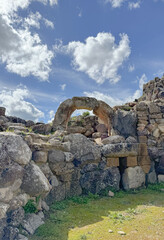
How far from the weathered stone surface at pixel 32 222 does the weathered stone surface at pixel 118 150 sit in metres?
2.97

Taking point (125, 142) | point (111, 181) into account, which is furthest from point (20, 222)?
point (125, 142)

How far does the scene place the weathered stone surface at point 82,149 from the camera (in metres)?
5.55

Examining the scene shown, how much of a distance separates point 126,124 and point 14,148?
5275mm

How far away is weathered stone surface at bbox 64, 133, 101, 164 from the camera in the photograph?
555 centimetres

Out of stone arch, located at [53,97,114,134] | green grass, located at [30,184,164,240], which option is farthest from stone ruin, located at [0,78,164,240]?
green grass, located at [30,184,164,240]

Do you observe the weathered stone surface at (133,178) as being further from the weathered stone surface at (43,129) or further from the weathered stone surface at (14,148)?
the weathered stone surface at (43,129)

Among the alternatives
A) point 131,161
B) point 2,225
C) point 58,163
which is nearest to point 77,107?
point 131,161

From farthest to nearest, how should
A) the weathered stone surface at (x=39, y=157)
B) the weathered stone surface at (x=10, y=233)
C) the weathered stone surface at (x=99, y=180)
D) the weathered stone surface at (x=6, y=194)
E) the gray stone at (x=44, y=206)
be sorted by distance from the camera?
the weathered stone surface at (x=99, y=180)
the weathered stone surface at (x=39, y=157)
the gray stone at (x=44, y=206)
the weathered stone surface at (x=6, y=194)
the weathered stone surface at (x=10, y=233)

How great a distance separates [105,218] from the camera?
4.02m

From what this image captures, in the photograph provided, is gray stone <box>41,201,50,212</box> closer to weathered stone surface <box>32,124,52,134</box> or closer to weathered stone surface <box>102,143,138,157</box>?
weathered stone surface <box>102,143,138,157</box>

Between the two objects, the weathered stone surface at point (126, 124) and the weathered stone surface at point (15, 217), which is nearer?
the weathered stone surface at point (15, 217)

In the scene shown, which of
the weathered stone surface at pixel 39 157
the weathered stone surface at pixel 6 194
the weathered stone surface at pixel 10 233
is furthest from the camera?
the weathered stone surface at pixel 39 157

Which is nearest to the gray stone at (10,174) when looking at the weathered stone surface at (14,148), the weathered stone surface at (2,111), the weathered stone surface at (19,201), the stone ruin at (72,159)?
the stone ruin at (72,159)

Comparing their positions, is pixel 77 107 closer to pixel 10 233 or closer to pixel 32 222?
pixel 32 222
